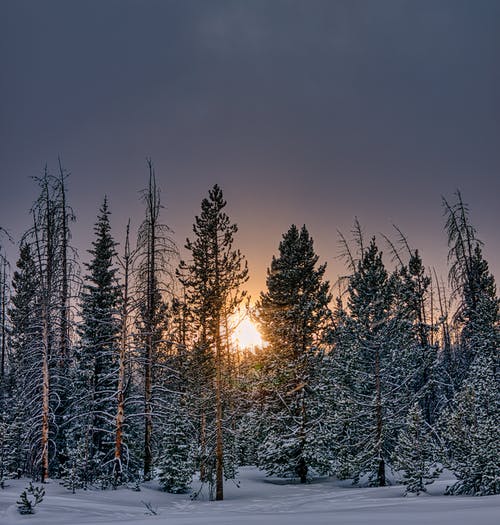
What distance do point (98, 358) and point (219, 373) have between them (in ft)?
22.9

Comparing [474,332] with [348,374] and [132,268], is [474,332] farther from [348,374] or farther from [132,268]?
[132,268]

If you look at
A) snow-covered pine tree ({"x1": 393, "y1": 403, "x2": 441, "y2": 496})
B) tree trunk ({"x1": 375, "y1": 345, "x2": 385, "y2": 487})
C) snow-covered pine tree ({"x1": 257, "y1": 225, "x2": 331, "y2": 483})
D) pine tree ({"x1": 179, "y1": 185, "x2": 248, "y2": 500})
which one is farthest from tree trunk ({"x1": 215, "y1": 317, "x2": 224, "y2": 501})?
tree trunk ({"x1": 375, "y1": 345, "x2": 385, "y2": 487})

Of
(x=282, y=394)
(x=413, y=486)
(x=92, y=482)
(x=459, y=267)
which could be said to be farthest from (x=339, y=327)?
(x=92, y=482)

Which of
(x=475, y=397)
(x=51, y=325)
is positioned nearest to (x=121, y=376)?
(x=51, y=325)

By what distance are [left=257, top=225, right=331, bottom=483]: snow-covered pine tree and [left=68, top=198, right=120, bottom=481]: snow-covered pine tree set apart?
8.56m

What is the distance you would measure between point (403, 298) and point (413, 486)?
33.4 ft

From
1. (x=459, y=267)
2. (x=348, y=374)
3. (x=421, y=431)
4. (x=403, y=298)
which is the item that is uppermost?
(x=459, y=267)

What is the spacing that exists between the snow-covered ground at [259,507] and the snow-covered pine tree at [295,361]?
149cm

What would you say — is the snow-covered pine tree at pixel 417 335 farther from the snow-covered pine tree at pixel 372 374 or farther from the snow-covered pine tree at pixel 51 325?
the snow-covered pine tree at pixel 51 325

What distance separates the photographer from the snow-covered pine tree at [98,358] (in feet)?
64.5

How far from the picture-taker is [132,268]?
18297 millimetres

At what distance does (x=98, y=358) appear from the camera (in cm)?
2177

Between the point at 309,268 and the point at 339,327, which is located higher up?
the point at 309,268

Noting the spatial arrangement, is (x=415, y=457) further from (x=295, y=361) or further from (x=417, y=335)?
(x=417, y=335)
